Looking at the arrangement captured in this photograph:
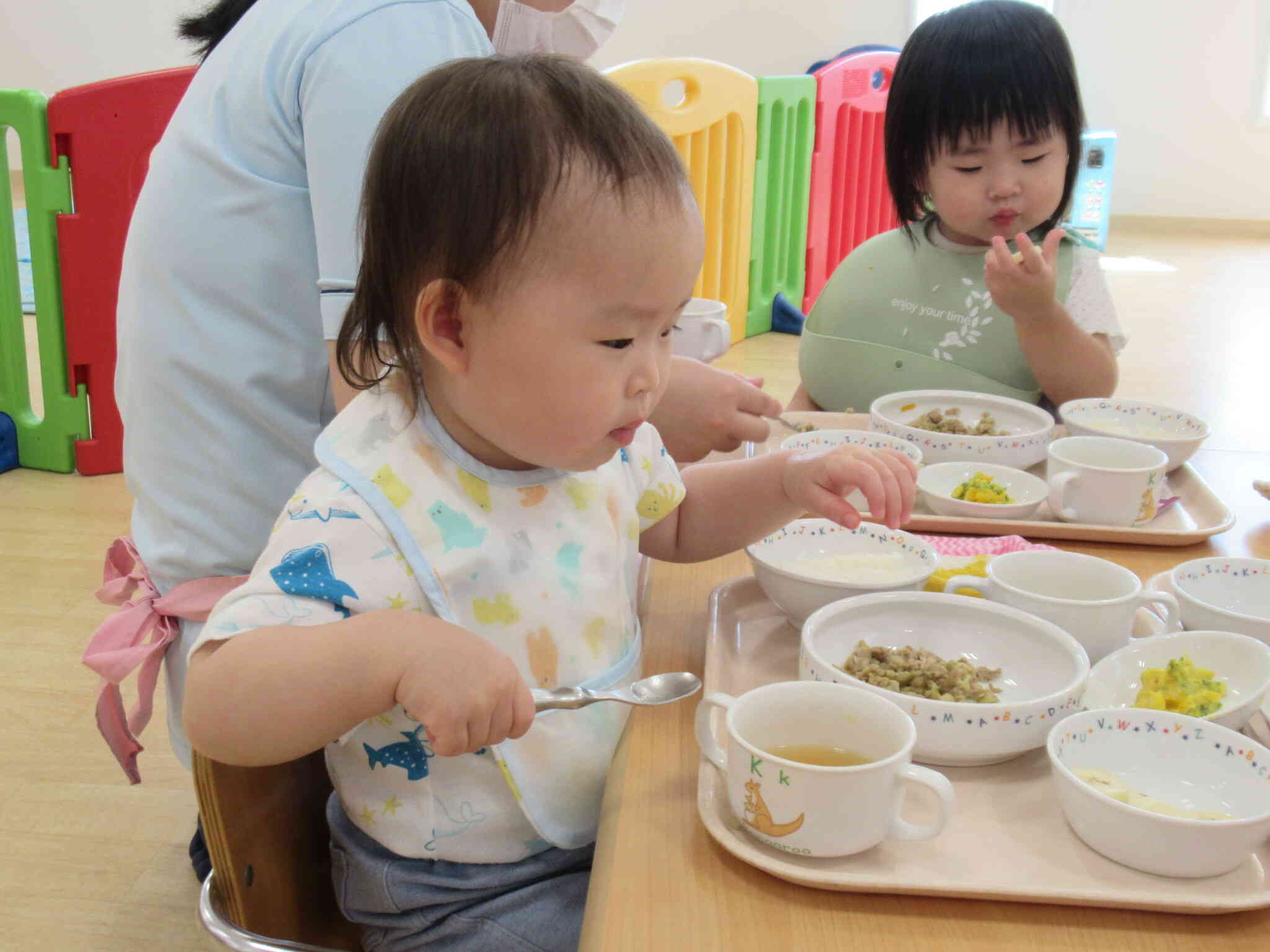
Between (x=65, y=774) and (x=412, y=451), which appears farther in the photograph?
(x=65, y=774)

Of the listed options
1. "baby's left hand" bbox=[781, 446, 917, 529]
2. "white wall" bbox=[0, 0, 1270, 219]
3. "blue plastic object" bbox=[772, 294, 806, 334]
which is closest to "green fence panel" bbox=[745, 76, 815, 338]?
"blue plastic object" bbox=[772, 294, 806, 334]

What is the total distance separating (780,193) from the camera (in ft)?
13.3

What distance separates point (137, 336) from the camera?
0.95 meters

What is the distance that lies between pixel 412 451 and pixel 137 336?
326mm

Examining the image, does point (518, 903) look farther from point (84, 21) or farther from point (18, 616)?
point (84, 21)

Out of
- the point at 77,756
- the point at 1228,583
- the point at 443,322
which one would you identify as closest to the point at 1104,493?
the point at 1228,583

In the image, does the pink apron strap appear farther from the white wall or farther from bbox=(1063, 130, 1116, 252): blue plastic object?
the white wall

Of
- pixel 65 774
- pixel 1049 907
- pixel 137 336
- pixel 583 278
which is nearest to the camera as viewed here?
pixel 1049 907

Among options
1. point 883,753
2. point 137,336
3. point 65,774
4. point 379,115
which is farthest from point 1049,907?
point 65,774

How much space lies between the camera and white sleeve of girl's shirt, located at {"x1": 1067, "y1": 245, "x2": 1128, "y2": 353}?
1542 millimetres

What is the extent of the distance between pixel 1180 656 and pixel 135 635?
772 millimetres

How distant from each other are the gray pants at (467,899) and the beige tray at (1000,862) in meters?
0.21

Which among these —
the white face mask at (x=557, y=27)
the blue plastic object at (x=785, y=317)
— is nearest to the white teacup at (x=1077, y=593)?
the white face mask at (x=557, y=27)

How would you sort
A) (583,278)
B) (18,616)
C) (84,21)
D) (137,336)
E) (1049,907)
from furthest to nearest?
(84,21), (18,616), (137,336), (583,278), (1049,907)
